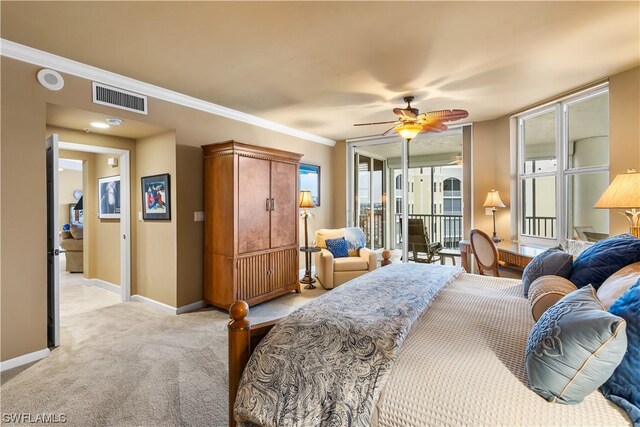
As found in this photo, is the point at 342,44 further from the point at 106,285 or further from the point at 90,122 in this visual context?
the point at 106,285

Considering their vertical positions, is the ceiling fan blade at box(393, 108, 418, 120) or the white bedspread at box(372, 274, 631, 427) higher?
the ceiling fan blade at box(393, 108, 418, 120)

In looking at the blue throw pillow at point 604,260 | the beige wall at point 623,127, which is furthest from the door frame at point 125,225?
the beige wall at point 623,127

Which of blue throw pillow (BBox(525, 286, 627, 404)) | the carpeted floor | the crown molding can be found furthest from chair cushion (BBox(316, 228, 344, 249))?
blue throw pillow (BBox(525, 286, 627, 404))

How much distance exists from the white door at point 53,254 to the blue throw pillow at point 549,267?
154 inches

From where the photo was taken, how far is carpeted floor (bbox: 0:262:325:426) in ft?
6.46

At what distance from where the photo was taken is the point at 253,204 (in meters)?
3.90

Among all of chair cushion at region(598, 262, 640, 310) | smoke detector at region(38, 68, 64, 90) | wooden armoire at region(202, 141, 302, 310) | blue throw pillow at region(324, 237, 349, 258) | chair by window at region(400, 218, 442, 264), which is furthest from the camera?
Answer: chair by window at region(400, 218, 442, 264)

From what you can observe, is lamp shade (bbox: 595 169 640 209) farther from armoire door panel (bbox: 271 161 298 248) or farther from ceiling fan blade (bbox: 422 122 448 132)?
armoire door panel (bbox: 271 161 298 248)

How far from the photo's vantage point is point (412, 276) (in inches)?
91.4

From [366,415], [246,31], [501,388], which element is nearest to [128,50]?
[246,31]

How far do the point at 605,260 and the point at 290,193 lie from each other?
3.46 metres

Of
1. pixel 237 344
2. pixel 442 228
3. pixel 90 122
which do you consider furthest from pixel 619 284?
pixel 442 228

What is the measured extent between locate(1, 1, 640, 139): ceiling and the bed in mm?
1920

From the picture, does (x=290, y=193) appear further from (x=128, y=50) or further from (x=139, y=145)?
(x=128, y=50)
